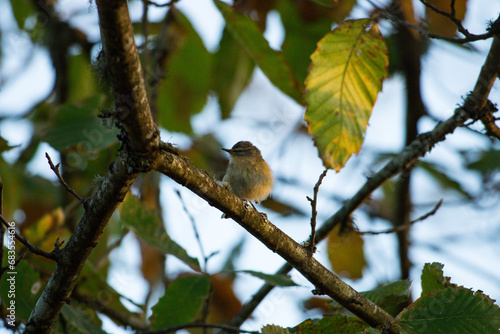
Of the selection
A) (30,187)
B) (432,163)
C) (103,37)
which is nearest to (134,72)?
(103,37)

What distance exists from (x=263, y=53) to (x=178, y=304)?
197cm

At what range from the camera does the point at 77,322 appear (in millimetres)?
3029

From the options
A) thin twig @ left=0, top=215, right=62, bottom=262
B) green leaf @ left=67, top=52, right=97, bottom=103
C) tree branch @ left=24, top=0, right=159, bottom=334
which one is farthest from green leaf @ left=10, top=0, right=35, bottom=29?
tree branch @ left=24, top=0, right=159, bottom=334

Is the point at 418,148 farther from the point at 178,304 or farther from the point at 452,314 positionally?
the point at 178,304

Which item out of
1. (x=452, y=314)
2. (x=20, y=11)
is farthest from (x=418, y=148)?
(x=20, y=11)

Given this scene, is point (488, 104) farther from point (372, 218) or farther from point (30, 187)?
point (30, 187)

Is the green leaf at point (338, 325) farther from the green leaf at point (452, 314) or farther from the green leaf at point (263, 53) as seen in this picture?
the green leaf at point (263, 53)

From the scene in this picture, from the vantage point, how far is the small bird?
447 centimetres

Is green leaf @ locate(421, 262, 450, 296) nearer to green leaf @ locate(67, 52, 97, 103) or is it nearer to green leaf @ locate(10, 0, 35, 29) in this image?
green leaf @ locate(67, 52, 97, 103)

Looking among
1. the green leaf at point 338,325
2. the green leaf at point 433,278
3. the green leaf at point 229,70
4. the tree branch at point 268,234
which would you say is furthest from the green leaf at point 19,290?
the green leaf at point 229,70

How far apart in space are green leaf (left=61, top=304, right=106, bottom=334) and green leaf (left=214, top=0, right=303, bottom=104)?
218 cm

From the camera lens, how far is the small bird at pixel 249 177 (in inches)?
176

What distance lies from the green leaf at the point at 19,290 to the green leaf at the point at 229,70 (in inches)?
105

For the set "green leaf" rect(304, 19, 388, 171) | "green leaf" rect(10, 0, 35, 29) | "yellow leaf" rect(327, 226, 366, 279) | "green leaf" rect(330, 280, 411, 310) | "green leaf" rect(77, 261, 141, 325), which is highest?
"green leaf" rect(10, 0, 35, 29)
